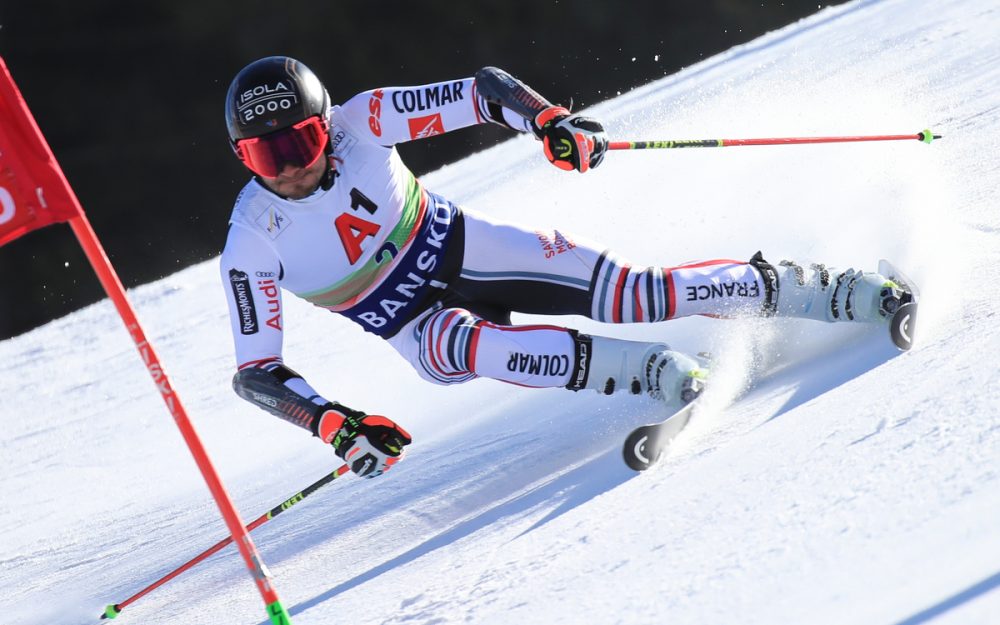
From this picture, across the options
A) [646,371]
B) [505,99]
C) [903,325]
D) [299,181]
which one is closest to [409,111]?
[505,99]

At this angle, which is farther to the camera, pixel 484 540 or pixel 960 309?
pixel 960 309

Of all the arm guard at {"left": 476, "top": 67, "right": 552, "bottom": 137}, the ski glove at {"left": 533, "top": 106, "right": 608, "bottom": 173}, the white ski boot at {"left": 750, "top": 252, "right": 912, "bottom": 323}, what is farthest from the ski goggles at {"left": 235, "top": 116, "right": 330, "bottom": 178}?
the white ski boot at {"left": 750, "top": 252, "right": 912, "bottom": 323}

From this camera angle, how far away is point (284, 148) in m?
3.13

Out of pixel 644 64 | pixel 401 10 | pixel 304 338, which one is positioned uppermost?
pixel 401 10

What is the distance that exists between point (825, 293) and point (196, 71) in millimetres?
6507

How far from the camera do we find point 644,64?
8984mm

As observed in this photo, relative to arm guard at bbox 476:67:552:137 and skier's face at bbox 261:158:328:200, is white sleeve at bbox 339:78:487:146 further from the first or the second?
skier's face at bbox 261:158:328:200

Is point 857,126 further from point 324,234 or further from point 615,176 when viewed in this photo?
point 324,234

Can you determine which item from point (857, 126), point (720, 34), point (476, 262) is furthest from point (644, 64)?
point (476, 262)

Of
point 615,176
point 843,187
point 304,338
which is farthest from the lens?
point 615,176

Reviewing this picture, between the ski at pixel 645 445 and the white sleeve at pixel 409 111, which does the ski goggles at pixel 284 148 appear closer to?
the white sleeve at pixel 409 111

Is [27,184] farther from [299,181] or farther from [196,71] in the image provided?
[196,71]

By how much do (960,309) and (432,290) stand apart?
155 cm

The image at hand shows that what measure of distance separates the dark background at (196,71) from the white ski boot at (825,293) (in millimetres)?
5206
